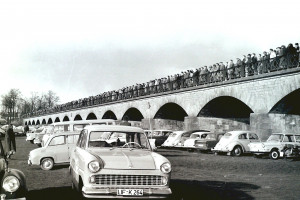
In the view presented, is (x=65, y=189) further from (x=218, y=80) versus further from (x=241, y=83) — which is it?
(x=218, y=80)

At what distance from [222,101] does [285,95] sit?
842cm

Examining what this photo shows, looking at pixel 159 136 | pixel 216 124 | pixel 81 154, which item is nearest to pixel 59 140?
pixel 81 154

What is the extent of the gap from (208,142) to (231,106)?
9.32 meters

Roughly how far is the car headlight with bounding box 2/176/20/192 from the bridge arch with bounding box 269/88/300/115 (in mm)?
18641

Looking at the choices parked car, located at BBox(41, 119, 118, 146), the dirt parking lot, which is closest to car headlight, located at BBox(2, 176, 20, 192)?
the dirt parking lot

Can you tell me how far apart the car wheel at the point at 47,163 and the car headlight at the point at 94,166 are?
773 cm

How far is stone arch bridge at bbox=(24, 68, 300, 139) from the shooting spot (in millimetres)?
20828

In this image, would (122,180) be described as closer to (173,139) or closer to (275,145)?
(275,145)

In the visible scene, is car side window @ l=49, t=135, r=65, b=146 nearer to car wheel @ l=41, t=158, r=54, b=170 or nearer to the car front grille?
car wheel @ l=41, t=158, r=54, b=170

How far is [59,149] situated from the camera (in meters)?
13.6

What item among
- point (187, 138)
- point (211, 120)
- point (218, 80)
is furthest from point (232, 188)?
point (211, 120)

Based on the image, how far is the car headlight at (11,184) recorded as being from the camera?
4.61 metres

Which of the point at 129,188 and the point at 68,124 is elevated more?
the point at 68,124

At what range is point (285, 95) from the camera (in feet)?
66.1
